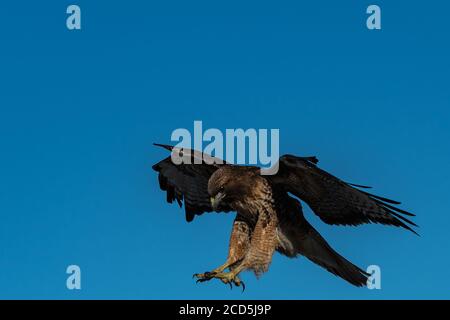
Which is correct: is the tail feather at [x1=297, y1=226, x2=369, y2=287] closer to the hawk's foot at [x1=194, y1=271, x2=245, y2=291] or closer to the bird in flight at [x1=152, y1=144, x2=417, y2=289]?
the bird in flight at [x1=152, y1=144, x2=417, y2=289]

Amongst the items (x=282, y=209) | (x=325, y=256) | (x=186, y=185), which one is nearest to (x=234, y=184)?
(x=282, y=209)

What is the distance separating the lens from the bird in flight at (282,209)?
13445 millimetres

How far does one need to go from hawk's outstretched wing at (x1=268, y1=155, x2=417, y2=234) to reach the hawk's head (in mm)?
339

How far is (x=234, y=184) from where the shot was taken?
45.8 ft

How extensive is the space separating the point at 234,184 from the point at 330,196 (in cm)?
165

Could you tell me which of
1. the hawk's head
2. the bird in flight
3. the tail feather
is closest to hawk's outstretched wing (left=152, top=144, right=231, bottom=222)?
the bird in flight

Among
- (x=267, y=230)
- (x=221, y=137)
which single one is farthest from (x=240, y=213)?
(x=221, y=137)

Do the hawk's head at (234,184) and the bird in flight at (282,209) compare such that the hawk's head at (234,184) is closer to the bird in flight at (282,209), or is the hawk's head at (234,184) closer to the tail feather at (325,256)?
the bird in flight at (282,209)

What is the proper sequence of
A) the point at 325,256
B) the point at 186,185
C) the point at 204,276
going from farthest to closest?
the point at 186,185 < the point at 325,256 < the point at 204,276

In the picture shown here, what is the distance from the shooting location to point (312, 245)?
1495cm

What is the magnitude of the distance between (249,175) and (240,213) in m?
0.78

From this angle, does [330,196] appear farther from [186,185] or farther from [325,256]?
[186,185]

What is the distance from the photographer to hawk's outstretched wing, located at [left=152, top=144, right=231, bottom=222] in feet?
50.6
